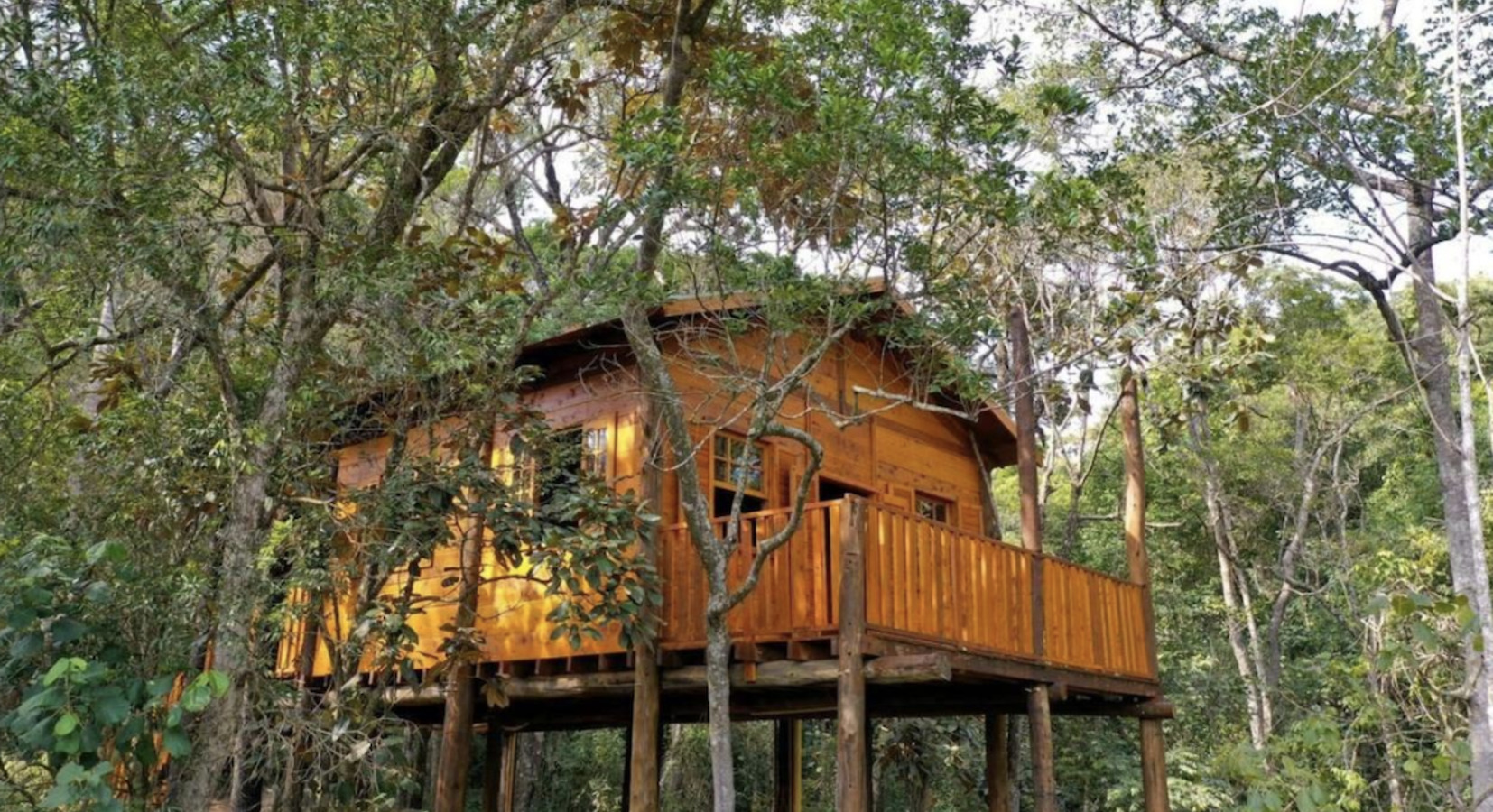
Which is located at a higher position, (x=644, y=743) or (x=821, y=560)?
(x=821, y=560)

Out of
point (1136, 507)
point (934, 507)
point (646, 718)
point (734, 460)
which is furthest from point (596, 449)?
point (1136, 507)

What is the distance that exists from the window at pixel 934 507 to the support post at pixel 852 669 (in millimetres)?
4440

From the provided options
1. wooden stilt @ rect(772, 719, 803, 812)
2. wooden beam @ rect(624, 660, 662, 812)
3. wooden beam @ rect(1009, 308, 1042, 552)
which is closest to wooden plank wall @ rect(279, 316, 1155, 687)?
wooden beam @ rect(624, 660, 662, 812)

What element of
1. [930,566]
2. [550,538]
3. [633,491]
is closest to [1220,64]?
[930,566]

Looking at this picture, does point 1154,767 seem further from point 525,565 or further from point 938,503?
point 525,565

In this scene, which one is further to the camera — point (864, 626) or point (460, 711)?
point (460, 711)

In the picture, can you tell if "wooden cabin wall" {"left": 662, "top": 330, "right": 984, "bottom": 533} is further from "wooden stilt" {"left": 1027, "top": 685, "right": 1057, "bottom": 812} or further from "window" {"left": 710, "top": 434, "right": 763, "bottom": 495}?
"wooden stilt" {"left": 1027, "top": 685, "right": 1057, "bottom": 812}

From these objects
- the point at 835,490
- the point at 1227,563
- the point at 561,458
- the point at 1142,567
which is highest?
the point at 1227,563

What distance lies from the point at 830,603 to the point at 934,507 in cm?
465

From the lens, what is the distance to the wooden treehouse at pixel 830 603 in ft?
27.8

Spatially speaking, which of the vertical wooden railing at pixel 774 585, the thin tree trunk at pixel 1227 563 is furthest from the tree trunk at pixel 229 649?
the thin tree trunk at pixel 1227 563

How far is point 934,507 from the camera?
507 inches

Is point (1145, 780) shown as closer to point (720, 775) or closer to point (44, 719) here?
point (720, 775)

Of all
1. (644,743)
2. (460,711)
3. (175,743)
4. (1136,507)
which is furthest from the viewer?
(1136,507)
